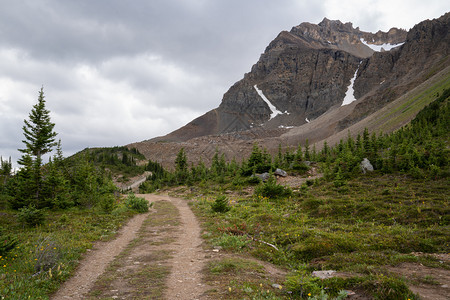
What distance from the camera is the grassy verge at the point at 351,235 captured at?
18.9ft

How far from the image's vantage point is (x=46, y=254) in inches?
312

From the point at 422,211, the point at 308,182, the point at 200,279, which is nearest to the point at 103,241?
the point at 200,279

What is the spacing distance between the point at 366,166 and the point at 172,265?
24231mm

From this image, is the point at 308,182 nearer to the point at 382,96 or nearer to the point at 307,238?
the point at 307,238

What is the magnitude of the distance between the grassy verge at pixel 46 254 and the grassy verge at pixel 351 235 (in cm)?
546

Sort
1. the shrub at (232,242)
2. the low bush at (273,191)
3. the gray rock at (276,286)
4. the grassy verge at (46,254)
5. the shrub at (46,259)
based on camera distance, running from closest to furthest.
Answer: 1. the gray rock at (276,286)
2. the grassy verge at (46,254)
3. the shrub at (46,259)
4. the shrub at (232,242)
5. the low bush at (273,191)

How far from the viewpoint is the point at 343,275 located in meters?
6.24

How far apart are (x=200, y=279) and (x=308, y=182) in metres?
20.3

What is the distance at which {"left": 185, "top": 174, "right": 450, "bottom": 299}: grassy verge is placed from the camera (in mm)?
5766

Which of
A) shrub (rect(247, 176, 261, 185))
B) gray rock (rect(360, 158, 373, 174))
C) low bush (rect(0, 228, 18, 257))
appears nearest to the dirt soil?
low bush (rect(0, 228, 18, 257))

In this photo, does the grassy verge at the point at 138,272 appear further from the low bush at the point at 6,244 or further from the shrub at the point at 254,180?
the shrub at the point at 254,180

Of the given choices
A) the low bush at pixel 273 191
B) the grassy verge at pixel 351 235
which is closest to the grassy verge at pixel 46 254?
the grassy verge at pixel 351 235

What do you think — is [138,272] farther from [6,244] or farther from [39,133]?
[39,133]

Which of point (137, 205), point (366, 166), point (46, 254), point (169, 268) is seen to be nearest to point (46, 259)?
point (46, 254)
